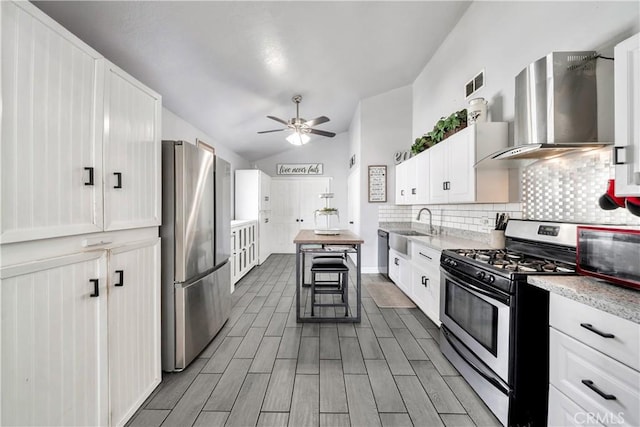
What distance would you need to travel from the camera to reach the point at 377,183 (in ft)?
15.7

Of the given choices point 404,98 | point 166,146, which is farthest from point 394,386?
point 404,98

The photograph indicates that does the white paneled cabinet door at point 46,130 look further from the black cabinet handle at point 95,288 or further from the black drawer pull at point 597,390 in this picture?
the black drawer pull at point 597,390

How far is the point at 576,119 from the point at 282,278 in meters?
4.08

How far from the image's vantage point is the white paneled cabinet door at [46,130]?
89 cm

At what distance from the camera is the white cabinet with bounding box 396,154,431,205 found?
3277 millimetres

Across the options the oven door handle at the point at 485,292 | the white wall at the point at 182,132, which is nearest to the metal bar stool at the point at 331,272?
the oven door handle at the point at 485,292

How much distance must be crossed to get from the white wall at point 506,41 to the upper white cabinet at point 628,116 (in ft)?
2.02

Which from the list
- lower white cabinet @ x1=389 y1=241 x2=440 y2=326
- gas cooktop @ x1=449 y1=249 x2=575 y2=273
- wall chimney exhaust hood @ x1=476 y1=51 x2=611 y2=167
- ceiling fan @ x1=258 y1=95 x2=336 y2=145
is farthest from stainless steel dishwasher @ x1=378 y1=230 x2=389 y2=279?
wall chimney exhaust hood @ x1=476 y1=51 x2=611 y2=167

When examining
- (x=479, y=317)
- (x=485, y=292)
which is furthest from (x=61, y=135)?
(x=479, y=317)

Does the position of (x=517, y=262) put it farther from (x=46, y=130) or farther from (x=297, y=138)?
(x=297, y=138)

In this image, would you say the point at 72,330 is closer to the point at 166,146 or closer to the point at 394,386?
the point at 166,146

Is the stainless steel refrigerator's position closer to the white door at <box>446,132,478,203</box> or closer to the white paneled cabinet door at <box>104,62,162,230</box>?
the white paneled cabinet door at <box>104,62,162,230</box>

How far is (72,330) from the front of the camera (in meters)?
1.13

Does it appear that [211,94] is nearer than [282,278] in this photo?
Yes
